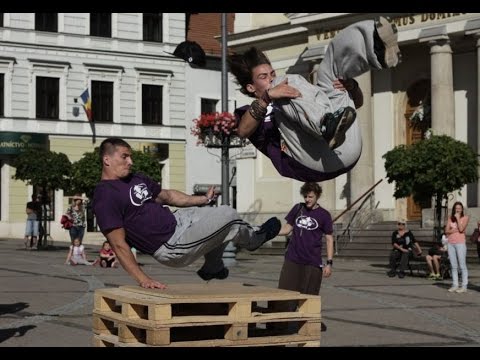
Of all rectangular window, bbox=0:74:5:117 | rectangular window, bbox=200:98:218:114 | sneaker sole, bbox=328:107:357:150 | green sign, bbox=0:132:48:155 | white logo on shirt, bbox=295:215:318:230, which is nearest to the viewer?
sneaker sole, bbox=328:107:357:150

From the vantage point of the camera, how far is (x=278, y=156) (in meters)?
8.12

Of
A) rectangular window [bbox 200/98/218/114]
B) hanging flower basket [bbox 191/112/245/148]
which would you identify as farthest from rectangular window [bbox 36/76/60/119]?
hanging flower basket [bbox 191/112/245/148]

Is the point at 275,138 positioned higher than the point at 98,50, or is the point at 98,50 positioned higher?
the point at 98,50

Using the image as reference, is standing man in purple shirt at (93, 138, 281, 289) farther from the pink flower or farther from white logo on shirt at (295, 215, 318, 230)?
the pink flower

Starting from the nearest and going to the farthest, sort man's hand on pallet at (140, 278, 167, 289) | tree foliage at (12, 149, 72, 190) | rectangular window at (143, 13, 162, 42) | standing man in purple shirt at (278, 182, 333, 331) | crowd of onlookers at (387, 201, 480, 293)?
man's hand on pallet at (140, 278, 167, 289)
standing man in purple shirt at (278, 182, 333, 331)
crowd of onlookers at (387, 201, 480, 293)
tree foliage at (12, 149, 72, 190)
rectangular window at (143, 13, 162, 42)

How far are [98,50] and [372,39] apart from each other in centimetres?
4514

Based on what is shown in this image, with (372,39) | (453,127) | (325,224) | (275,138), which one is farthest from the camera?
(453,127)

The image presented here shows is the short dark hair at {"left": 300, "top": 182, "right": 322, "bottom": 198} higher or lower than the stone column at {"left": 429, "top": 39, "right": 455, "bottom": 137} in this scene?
lower

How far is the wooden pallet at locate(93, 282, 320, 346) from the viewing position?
25.8 ft

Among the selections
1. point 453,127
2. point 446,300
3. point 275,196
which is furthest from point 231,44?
point 446,300

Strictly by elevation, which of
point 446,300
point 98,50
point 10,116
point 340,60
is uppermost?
point 98,50

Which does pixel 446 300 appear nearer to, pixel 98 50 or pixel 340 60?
pixel 340 60

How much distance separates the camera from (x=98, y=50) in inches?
2036

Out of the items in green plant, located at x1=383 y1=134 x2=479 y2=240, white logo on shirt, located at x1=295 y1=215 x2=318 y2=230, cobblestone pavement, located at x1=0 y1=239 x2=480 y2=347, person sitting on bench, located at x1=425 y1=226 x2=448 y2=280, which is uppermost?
green plant, located at x1=383 y1=134 x2=479 y2=240
